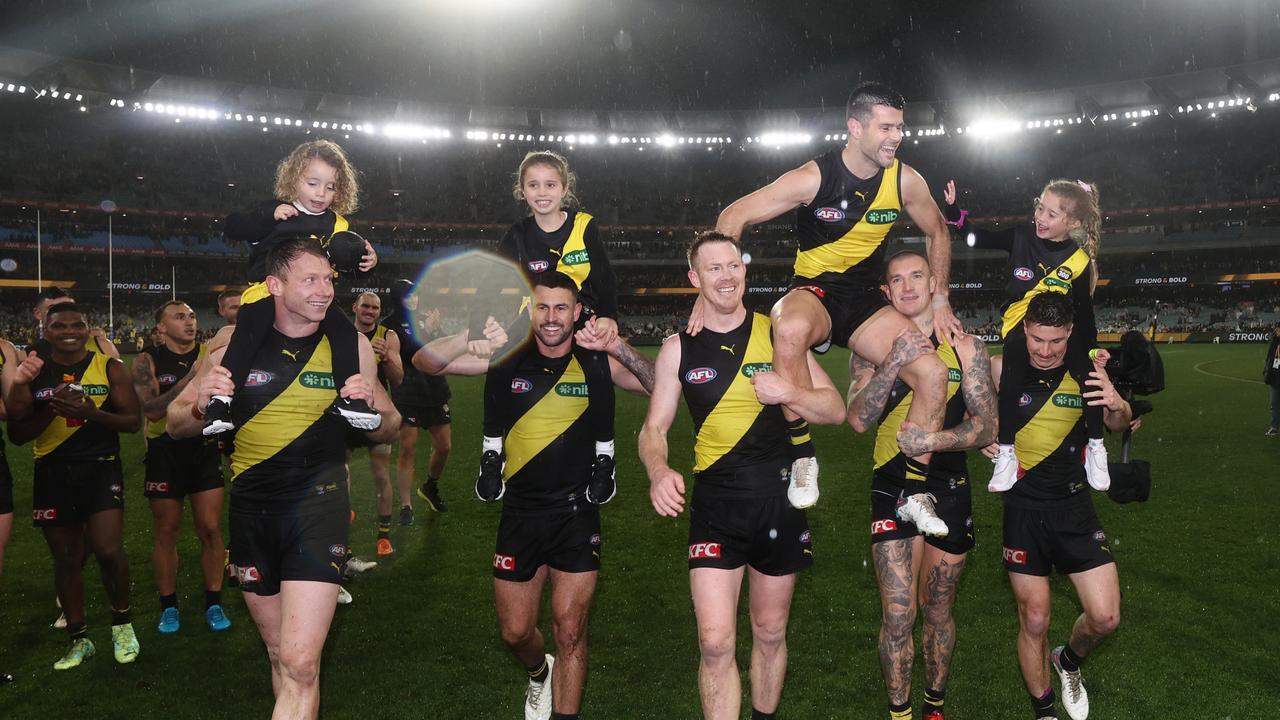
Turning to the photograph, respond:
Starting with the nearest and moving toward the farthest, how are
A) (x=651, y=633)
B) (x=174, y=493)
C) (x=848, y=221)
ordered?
(x=848, y=221) → (x=651, y=633) → (x=174, y=493)

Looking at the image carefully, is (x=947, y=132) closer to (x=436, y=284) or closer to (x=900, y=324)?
(x=436, y=284)

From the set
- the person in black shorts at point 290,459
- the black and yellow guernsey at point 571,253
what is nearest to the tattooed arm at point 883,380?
the black and yellow guernsey at point 571,253

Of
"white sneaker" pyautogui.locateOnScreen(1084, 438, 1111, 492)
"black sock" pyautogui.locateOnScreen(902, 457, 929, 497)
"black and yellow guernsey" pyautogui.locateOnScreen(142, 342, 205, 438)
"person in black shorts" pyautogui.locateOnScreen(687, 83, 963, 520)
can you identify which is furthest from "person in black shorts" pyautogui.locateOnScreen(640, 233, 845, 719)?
"black and yellow guernsey" pyautogui.locateOnScreen(142, 342, 205, 438)

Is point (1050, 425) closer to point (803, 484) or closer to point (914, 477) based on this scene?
point (914, 477)

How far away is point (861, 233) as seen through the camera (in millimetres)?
5723

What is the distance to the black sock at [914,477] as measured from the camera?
16.4 ft

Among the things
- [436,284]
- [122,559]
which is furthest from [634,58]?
[122,559]

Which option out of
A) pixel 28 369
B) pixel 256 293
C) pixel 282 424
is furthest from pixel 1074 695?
pixel 28 369

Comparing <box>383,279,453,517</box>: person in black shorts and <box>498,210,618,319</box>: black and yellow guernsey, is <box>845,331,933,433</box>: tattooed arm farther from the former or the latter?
<box>383,279,453,517</box>: person in black shorts

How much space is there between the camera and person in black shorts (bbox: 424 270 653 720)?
4.95m

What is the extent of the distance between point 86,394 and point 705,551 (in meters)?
4.97

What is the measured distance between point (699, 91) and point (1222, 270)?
128 feet

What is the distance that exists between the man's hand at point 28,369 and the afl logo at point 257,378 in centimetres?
254

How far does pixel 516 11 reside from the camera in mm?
29859
